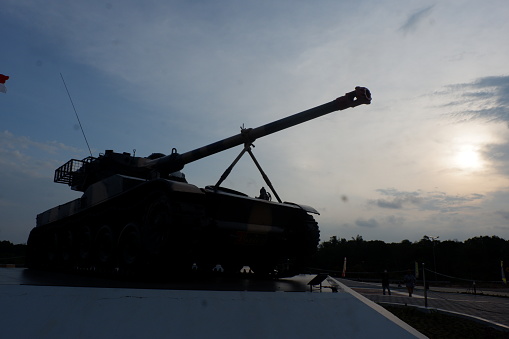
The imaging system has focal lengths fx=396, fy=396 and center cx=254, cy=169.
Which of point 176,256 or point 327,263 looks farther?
point 327,263

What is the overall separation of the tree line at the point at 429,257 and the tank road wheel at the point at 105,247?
1588 inches

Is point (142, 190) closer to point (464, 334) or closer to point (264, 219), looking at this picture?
point (264, 219)

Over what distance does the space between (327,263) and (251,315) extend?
6464cm

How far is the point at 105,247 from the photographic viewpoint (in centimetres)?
851

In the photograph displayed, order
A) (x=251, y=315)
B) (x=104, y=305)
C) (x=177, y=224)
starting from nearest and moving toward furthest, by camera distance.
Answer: (x=104, y=305), (x=251, y=315), (x=177, y=224)

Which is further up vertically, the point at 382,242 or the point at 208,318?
the point at 382,242

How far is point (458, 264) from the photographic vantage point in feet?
173

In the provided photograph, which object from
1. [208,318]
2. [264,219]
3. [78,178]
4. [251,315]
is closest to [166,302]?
[208,318]

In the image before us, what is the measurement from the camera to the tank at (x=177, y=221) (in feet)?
21.9

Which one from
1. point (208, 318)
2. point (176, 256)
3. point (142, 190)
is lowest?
point (208, 318)

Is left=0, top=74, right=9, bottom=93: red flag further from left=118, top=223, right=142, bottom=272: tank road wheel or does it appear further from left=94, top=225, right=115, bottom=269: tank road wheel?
left=118, top=223, right=142, bottom=272: tank road wheel

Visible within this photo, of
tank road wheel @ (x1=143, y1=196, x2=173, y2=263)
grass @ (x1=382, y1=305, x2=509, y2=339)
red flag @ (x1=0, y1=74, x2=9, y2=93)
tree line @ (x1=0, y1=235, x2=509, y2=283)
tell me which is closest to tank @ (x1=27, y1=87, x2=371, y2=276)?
tank road wheel @ (x1=143, y1=196, x2=173, y2=263)

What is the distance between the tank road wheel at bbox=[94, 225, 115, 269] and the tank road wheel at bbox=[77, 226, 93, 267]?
44cm

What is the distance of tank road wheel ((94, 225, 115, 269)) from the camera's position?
8070 millimetres
